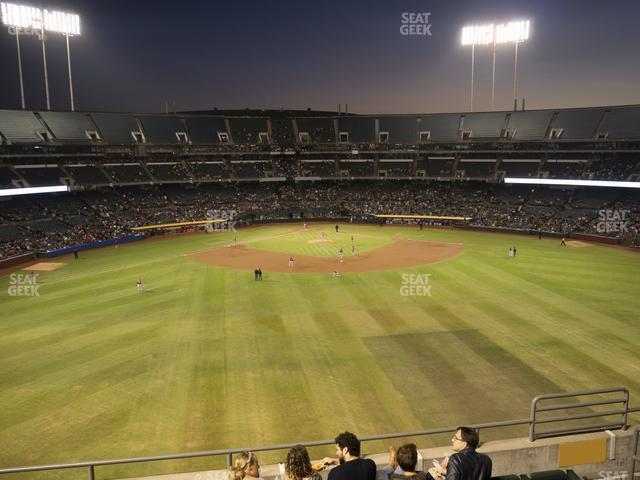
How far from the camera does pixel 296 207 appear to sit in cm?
7712

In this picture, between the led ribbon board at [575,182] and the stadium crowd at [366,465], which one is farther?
the led ribbon board at [575,182]

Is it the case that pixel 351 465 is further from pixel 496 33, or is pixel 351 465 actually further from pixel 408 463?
pixel 496 33

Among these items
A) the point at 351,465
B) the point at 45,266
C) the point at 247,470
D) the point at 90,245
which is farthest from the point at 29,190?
the point at 351,465

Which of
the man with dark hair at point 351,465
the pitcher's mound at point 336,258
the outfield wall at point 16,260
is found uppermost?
the man with dark hair at point 351,465

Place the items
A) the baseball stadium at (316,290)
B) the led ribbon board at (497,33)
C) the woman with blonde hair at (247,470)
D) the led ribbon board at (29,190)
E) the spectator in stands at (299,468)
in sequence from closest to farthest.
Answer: the spectator in stands at (299,468) < the woman with blonde hair at (247,470) < the baseball stadium at (316,290) < the led ribbon board at (29,190) < the led ribbon board at (497,33)

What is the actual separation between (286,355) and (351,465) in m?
15.6

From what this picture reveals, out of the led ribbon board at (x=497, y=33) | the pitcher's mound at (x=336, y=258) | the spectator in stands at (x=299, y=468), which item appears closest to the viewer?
the spectator in stands at (x=299, y=468)

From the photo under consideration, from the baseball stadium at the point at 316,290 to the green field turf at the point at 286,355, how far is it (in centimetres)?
14

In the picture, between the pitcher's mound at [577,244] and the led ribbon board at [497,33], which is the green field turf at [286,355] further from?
the led ribbon board at [497,33]

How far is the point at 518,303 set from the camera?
93.7 feet

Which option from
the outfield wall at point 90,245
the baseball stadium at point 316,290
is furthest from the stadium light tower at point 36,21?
the outfield wall at point 90,245

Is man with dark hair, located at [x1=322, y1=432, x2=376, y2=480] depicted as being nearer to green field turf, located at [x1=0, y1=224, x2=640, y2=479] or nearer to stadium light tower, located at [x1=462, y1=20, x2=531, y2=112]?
green field turf, located at [x1=0, y1=224, x2=640, y2=479]

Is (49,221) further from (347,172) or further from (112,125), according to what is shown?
(347,172)

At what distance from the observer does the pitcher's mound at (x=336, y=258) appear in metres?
40.6
